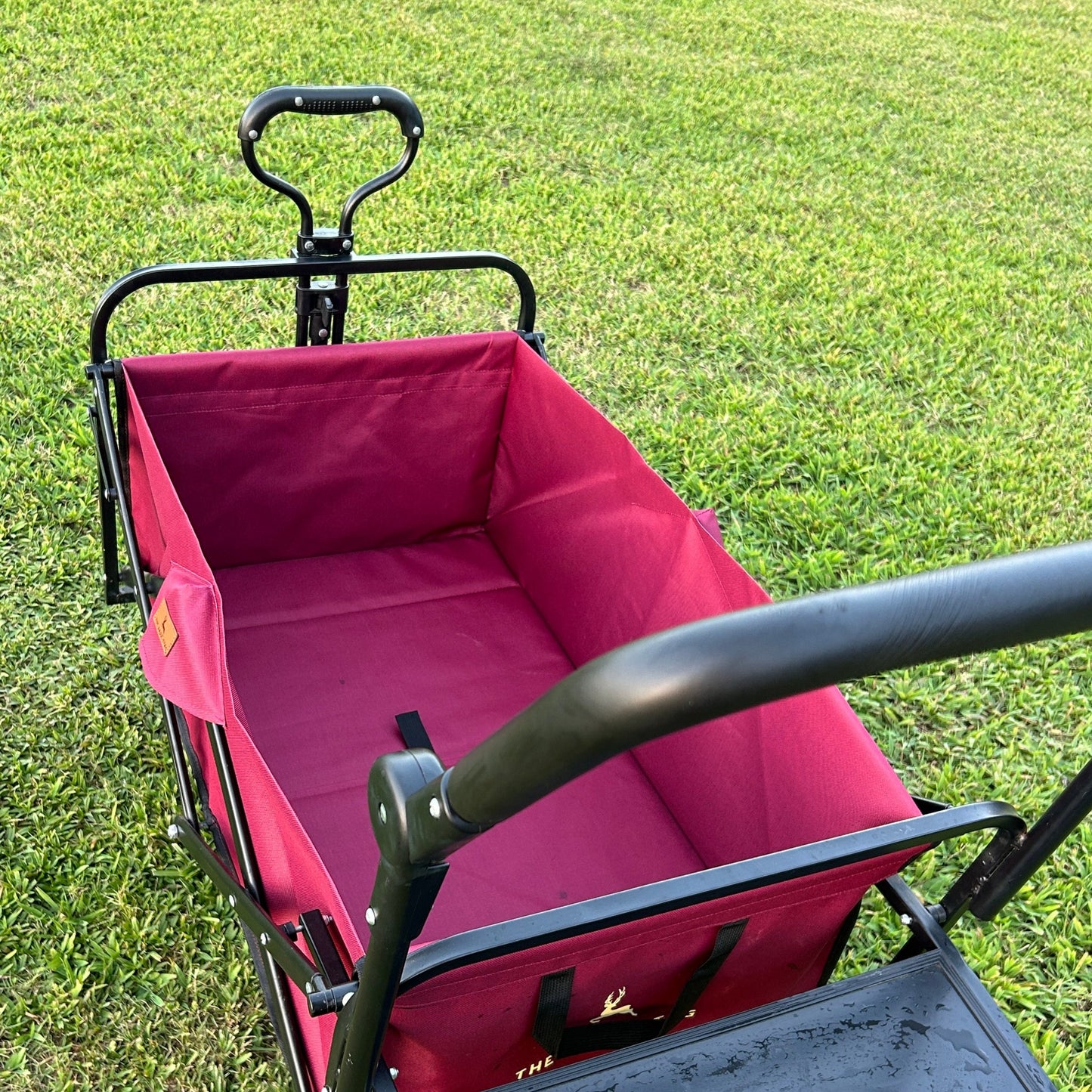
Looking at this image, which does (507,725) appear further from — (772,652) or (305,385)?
(305,385)

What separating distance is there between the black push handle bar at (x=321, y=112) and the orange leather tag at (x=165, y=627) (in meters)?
0.65

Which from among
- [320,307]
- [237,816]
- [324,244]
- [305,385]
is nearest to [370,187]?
[324,244]

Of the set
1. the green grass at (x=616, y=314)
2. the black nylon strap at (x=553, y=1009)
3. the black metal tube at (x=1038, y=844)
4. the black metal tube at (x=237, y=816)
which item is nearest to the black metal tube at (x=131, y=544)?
the green grass at (x=616, y=314)

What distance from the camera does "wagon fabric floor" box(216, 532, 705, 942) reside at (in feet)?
5.34

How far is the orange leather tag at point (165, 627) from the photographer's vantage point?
4.36 ft

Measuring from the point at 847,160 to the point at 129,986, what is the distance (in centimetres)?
437

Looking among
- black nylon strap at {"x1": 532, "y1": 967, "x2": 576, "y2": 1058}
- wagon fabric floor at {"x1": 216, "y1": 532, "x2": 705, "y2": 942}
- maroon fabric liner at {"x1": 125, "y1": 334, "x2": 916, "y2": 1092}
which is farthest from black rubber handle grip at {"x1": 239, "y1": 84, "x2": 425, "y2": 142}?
black nylon strap at {"x1": 532, "y1": 967, "x2": 576, "y2": 1058}

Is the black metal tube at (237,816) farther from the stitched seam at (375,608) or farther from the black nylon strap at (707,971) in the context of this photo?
the stitched seam at (375,608)

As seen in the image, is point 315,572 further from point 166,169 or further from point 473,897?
point 166,169

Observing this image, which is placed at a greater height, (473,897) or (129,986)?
(473,897)

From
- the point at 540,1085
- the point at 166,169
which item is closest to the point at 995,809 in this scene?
the point at 540,1085

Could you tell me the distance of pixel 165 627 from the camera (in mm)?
1354

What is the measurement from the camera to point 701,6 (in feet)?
20.3

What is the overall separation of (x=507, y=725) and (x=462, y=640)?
1.41m
